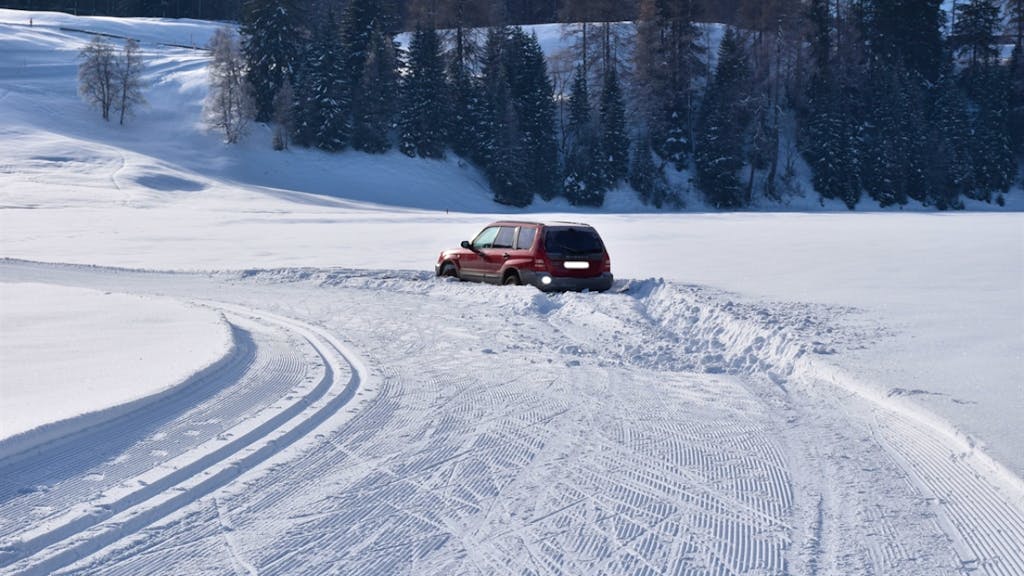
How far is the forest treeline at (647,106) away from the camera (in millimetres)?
65438

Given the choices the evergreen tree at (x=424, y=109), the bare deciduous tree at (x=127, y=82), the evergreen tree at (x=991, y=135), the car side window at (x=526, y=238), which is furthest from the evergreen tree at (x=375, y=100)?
the car side window at (x=526, y=238)

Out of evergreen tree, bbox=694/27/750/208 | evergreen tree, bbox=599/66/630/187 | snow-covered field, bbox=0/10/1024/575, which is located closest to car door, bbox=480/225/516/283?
snow-covered field, bbox=0/10/1024/575

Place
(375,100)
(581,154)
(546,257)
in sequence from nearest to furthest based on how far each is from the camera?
1. (546,257)
2. (581,154)
3. (375,100)

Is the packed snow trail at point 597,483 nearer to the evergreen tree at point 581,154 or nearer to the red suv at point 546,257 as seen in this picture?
the red suv at point 546,257

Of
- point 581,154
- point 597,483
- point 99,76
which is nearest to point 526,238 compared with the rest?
point 597,483

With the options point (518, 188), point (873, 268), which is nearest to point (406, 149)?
point (518, 188)

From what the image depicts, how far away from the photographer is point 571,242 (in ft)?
56.4

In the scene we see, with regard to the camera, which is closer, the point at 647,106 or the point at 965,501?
the point at 965,501

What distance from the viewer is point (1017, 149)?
76.6 metres

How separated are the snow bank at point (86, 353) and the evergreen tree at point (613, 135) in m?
52.3

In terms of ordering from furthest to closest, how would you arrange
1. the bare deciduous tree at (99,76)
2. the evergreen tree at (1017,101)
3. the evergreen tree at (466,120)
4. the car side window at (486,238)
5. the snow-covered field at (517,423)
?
the evergreen tree at (1017,101) → the evergreen tree at (466,120) → the bare deciduous tree at (99,76) → the car side window at (486,238) → the snow-covered field at (517,423)

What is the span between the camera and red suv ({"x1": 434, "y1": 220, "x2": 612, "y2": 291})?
16.9m

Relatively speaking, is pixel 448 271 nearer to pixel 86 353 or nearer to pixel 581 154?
pixel 86 353

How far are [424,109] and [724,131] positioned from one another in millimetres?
22298
